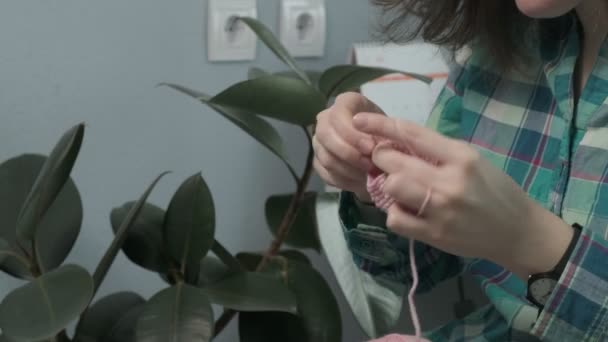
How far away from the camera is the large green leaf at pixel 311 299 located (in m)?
0.94

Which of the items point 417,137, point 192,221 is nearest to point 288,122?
point 192,221

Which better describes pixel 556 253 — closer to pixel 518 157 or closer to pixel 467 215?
pixel 467 215

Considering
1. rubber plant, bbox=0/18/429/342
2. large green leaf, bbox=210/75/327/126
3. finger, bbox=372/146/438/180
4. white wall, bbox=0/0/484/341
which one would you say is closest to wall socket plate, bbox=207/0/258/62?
white wall, bbox=0/0/484/341

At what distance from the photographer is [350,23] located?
1189mm

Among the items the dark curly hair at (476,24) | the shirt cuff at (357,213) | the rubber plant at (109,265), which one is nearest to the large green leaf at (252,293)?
the rubber plant at (109,265)

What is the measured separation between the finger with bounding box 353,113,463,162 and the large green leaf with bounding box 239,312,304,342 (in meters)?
0.40

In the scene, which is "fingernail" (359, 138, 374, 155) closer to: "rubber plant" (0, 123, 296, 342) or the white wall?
"rubber plant" (0, 123, 296, 342)

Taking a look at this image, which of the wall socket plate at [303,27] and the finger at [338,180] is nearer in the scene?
the finger at [338,180]

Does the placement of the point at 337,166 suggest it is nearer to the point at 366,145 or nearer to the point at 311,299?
the point at 366,145

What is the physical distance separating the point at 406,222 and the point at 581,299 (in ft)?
0.60

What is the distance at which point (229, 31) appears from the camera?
1.12m

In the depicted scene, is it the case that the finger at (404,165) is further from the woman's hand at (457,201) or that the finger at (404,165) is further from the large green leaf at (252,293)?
the large green leaf at (252,293)

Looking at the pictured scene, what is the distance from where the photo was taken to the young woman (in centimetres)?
56

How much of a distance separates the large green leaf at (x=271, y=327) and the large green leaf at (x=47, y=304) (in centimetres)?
24
